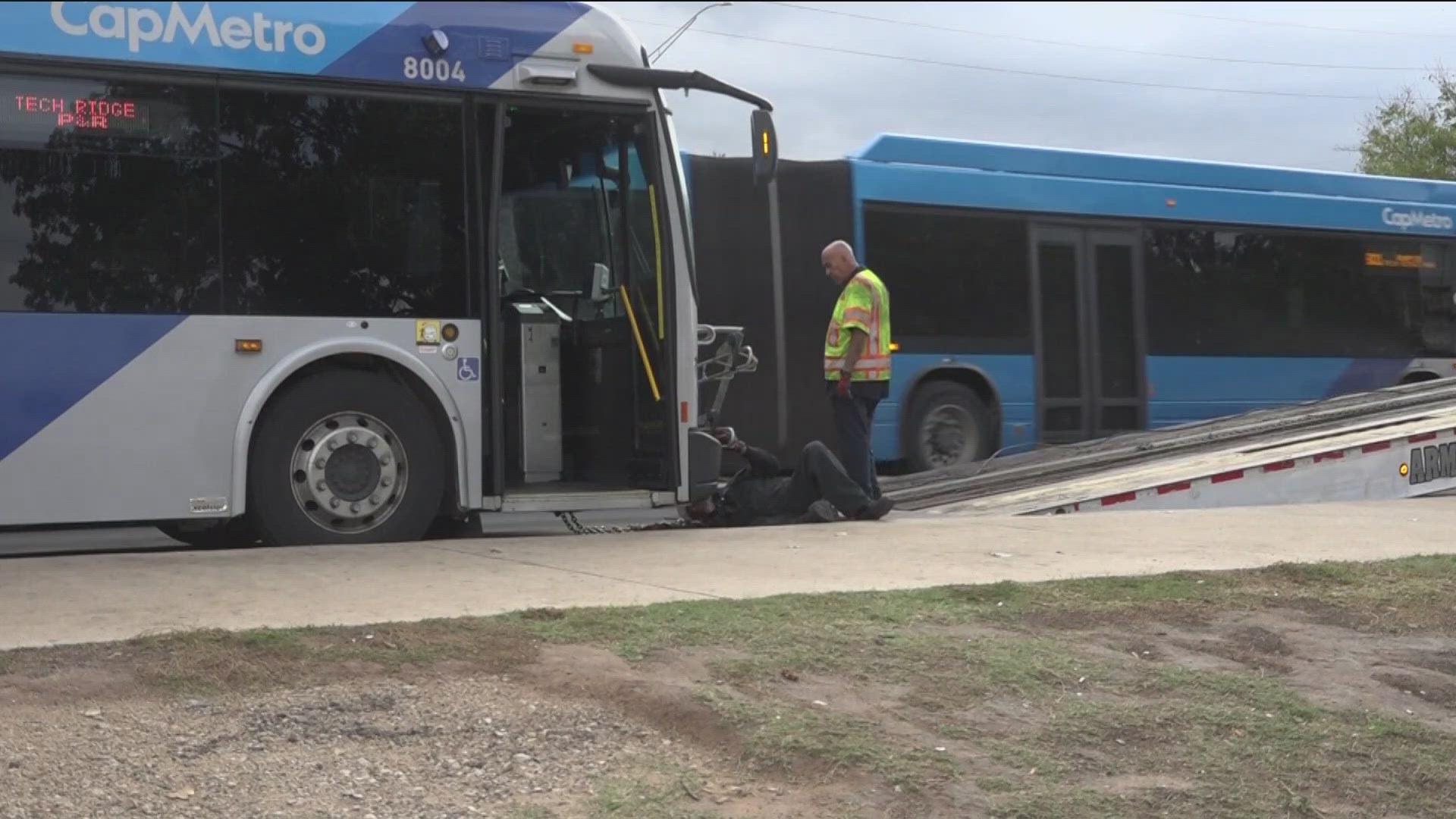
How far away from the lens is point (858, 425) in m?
9.94

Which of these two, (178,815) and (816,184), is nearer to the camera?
(178,815)

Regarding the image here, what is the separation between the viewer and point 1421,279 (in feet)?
58.6

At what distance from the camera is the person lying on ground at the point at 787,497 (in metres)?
9.73

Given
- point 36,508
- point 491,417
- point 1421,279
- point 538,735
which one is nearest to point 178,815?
point 538,735

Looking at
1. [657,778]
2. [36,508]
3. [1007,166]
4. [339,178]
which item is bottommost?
[657,778]

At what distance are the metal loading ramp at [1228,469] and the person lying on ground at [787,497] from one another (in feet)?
4.66

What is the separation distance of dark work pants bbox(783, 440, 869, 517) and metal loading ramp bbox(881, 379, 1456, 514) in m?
1.51

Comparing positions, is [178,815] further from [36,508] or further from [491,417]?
[491,417]

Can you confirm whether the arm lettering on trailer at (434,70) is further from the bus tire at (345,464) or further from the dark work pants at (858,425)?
the dark work pants at (858,425)

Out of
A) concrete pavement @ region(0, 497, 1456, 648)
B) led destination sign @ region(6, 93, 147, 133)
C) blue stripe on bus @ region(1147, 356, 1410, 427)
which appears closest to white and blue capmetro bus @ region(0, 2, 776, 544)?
led destination sign @ region(6, 93, 147, 133)

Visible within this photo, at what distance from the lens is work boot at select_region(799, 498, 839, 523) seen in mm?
9648

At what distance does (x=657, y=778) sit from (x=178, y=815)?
119 centimetres

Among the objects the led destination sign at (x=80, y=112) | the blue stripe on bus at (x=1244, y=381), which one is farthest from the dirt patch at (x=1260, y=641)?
the blue stripe on bus at (x=1244, y=381)

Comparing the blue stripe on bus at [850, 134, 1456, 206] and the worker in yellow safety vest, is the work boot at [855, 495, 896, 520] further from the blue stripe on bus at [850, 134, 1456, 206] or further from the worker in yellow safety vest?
the blue stripe on bus at [850, 134, 1456, 206]
